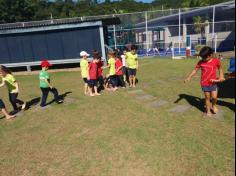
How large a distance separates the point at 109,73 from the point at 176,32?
82.1ft

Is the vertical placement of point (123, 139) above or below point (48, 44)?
below

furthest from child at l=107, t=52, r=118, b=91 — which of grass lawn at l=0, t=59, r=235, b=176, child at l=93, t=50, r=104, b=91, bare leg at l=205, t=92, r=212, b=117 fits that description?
bare leg at l=205, t=92, r=212, b=117

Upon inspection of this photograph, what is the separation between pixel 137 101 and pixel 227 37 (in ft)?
71.4

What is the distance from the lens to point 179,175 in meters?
4.07

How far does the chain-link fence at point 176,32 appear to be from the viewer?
22.1 metres

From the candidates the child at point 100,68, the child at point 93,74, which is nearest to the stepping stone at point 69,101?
the child at point 93,74

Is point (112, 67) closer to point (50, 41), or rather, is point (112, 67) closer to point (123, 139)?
point (123, 139)

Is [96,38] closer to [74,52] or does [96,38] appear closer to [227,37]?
[74,52]

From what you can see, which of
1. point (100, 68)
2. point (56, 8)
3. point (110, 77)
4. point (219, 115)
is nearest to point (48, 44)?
point (110, 77)

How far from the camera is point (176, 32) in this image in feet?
108

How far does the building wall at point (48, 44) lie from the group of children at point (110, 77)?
6837 millimetres

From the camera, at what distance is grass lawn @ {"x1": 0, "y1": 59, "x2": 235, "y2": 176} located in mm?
4449

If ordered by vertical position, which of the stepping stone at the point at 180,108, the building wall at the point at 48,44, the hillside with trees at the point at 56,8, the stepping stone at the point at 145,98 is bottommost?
the stepping stone at the point at 180,108

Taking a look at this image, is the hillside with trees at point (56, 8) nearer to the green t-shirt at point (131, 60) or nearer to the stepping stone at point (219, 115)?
the green t-shirt at point (131, 60)
